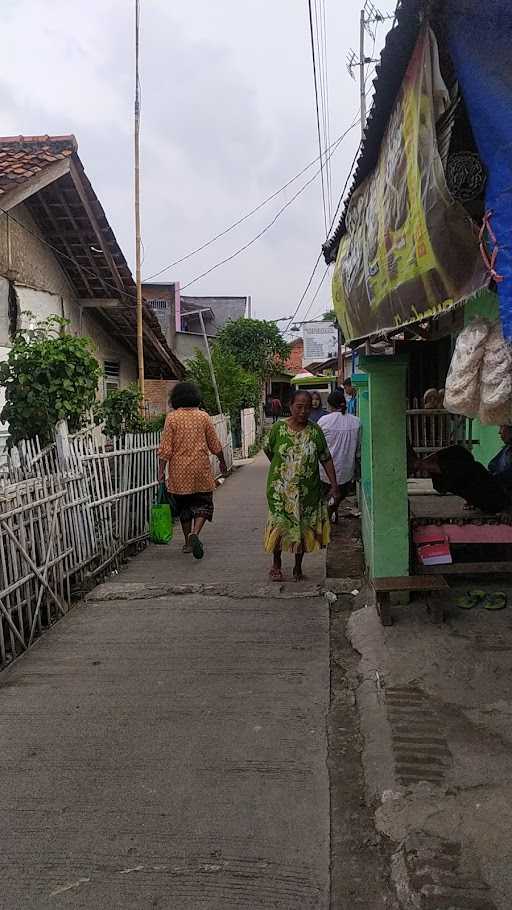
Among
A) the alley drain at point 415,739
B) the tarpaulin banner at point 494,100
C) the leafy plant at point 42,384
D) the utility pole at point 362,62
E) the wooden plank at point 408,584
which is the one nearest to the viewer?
the tarpaulin banner at point 494,100

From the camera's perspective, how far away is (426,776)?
309cm

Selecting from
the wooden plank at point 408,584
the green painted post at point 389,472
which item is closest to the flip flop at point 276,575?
the green painted post at point 389,472

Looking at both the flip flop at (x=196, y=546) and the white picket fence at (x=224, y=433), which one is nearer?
the flip flop at (x=196, y=546)

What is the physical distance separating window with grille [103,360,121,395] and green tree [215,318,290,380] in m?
17.6

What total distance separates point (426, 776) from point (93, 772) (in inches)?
56.2

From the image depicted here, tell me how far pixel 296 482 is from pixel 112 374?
26.8 feet

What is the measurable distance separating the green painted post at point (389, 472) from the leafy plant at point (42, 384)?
7.95 ft

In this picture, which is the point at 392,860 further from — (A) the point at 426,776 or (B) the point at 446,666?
(B) the point at 446,666

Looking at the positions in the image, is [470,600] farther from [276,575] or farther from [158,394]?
[158,394]

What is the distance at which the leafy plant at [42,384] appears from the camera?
580cm

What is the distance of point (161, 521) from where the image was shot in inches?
299

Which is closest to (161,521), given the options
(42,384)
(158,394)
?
(42,384)

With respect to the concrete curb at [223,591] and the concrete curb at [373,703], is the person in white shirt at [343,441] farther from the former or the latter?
the concrete curb at [373,703]

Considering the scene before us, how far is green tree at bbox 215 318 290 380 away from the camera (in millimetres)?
31375
